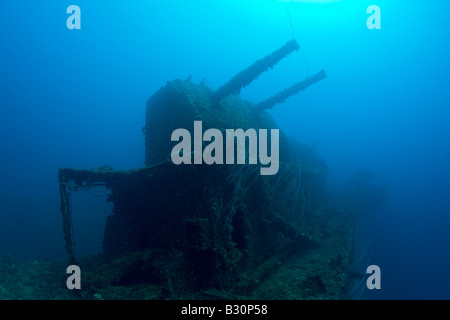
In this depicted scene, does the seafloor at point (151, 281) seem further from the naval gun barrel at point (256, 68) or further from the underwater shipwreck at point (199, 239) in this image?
the naval gun barrel at point (256, 68)

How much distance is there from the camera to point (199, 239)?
17.1 ft

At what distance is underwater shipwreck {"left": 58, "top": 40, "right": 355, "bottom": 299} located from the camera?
16.7 ft

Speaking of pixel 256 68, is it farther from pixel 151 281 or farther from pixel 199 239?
pixel 151 281

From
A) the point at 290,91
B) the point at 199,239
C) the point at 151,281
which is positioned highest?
the point at 290,91

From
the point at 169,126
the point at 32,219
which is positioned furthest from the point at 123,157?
the point at 169,126

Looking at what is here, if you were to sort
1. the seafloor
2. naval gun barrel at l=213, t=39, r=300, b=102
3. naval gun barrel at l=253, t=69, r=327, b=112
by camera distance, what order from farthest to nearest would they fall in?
1. naval gun barrel at l=253, t=69, r=327, b=112
2. naval gun barrel at l=213, t=39, r=300, b=102
3. the seafloor

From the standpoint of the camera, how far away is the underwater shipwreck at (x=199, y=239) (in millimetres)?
5094

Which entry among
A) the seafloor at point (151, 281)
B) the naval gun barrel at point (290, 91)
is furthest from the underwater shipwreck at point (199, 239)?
the naval gun barrel at point (290, 91)

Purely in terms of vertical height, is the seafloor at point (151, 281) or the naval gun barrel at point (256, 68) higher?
the naval gun barrel at point (256, 68)

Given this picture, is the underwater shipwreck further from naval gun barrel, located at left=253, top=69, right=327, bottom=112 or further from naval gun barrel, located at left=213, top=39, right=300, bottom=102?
naval gun barrel, located at left=253, top=69, right=327, bottom=112

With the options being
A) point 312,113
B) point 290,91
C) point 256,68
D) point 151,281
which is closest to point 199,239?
point 151,281

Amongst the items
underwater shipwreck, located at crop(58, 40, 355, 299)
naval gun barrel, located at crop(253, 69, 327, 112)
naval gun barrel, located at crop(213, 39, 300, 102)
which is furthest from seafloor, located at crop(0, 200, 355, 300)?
naval gun barrel, located at crop(253, 69, 327, 112)

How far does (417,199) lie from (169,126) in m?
61.0
